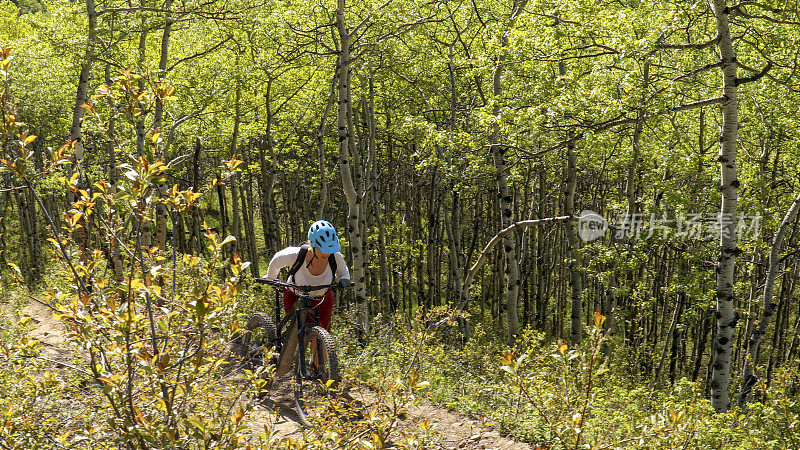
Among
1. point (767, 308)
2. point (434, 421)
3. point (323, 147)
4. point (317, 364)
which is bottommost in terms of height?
point (767, 308)

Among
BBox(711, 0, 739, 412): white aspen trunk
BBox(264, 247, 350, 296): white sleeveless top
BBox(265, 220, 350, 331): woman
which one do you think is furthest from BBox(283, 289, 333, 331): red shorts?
BBox(711, 0, 739, 412): white aspen trunk

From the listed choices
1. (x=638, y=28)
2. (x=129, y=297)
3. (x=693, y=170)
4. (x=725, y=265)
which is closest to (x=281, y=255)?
(x=129, y=297)

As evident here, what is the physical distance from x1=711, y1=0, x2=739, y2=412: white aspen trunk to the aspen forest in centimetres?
4

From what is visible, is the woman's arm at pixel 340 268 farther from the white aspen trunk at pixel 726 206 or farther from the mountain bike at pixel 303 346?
the white aspen trunk at pixel 726 206

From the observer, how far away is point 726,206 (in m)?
8.21

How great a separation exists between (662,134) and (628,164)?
1.91 metres

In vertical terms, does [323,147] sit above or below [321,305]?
above

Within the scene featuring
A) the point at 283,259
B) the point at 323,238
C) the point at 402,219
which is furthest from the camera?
the point at 402,219

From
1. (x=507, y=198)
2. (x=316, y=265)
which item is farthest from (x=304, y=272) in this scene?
(x=507, y=198)

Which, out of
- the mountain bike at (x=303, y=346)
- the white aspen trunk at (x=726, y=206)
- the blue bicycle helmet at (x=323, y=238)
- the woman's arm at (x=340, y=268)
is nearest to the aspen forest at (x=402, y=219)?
the white aspen trunk at (x=726, y=206)

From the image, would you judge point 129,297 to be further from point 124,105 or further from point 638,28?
point 638,28

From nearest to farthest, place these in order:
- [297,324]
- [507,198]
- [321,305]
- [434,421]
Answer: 1. [434,421]
2. [297,324]
3. [321,305]
4. [507,198]

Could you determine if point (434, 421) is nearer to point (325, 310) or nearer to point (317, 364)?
point (317, 364)

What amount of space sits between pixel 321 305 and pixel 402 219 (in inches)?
518
